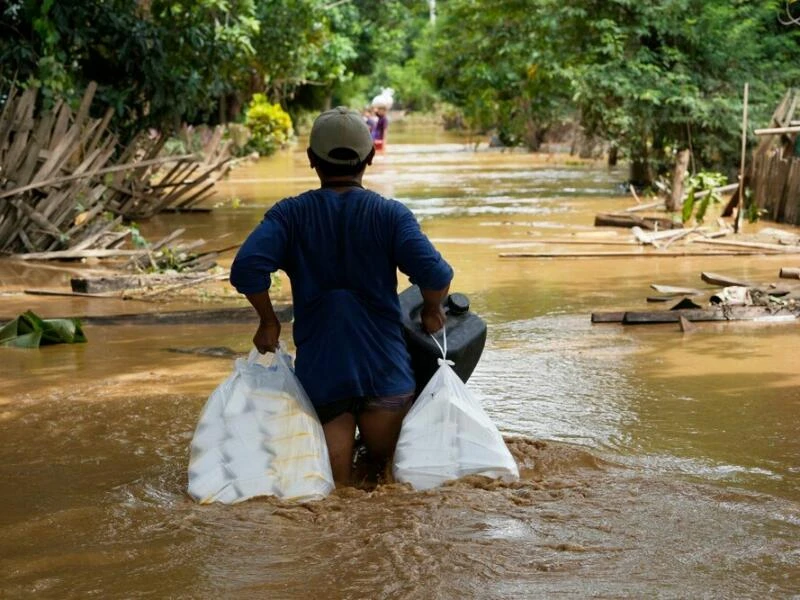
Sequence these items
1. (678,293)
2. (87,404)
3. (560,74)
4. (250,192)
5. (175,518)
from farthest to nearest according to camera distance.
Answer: (250,192) → (560,74) → (678,293) → (87,404) → (175,518)

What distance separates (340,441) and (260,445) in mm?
338

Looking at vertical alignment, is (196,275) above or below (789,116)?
below

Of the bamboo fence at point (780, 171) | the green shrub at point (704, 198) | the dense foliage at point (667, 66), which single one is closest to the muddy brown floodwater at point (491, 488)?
the green shrub at point (704, 198)

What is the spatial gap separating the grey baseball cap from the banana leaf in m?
4.04

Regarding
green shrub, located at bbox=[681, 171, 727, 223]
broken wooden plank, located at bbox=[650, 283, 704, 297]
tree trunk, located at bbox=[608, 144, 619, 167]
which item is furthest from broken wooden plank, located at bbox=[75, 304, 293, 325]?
tree trunk, located at bbox=[608, 144, 619, 167]

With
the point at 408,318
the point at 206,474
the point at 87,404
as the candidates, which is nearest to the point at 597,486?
the point at 408,318

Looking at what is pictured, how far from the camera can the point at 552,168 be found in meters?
27.9

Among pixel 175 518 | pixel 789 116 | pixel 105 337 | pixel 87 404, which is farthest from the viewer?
pixel 789 116

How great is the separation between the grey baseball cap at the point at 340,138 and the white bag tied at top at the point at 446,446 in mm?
938

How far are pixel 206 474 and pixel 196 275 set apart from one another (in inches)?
252

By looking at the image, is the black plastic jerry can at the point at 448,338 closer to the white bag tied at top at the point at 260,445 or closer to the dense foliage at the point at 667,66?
the white bag tied at top at the point at 260,445

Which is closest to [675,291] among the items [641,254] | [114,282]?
[641,254]

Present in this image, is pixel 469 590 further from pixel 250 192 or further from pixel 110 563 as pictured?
pixel 250 192

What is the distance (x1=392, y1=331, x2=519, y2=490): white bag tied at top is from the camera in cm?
462
